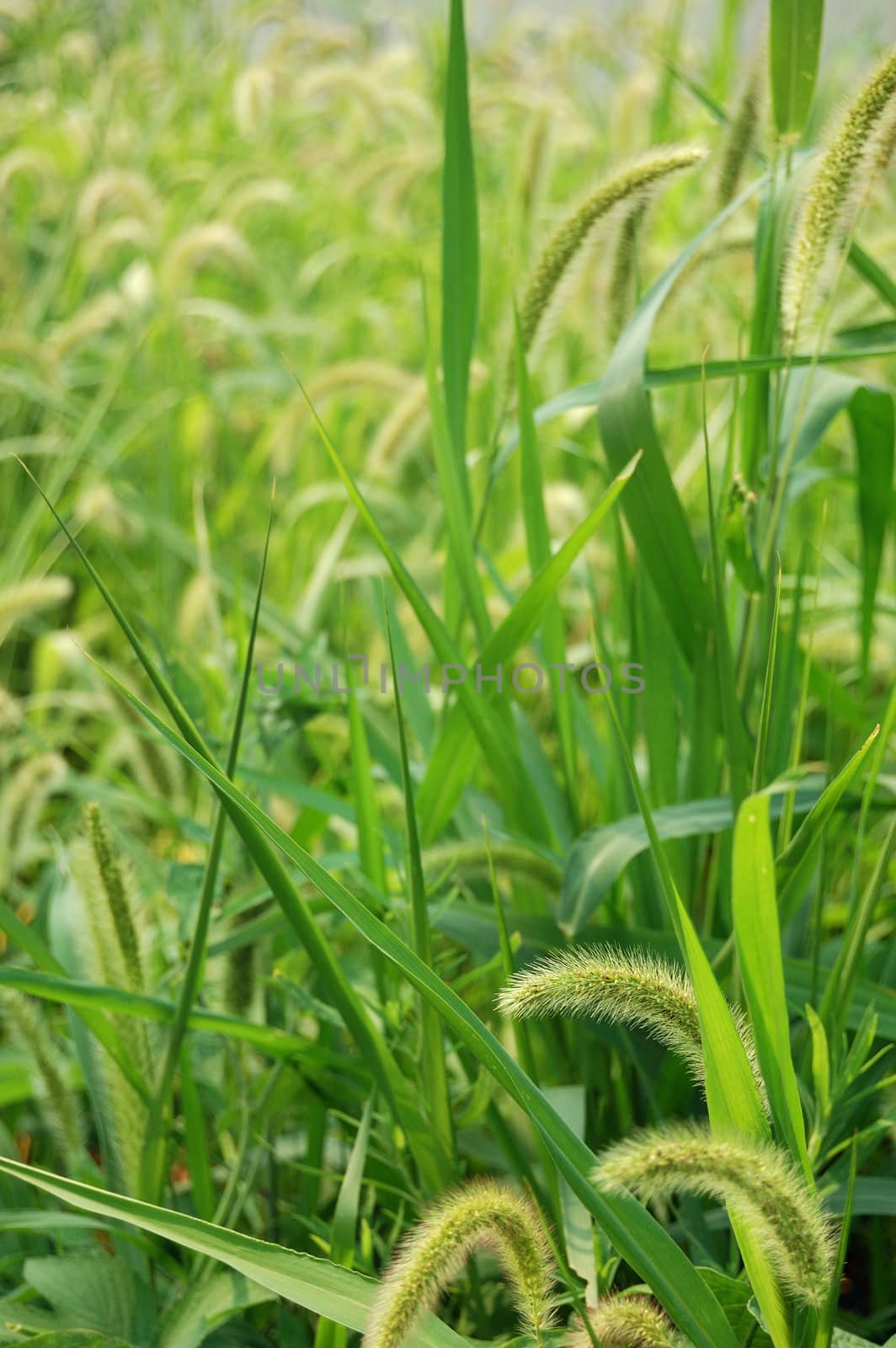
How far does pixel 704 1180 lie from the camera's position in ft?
1.50

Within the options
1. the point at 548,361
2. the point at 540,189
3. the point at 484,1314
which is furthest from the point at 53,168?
the point at 484,1314

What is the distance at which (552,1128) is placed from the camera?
1.83ft

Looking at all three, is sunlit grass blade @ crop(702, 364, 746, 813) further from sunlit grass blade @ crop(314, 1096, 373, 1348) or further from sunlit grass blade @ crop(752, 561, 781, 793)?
sunlit grass blade @ crop(314, 1096, 373, 1348)

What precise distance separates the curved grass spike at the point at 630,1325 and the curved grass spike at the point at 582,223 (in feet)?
2.17

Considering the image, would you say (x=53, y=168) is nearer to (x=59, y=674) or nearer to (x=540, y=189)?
(x=59, y=674)

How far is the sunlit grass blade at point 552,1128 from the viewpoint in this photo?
541 millimetres

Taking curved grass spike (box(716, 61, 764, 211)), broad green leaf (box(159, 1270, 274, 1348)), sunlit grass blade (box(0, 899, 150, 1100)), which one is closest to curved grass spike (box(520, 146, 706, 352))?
curved grass spike (box(716, 61, 764, 211))

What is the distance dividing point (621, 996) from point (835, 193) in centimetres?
50

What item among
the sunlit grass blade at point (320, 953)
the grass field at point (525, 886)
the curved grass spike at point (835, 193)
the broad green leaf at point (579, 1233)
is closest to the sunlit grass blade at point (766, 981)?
the grass field at point (525, 886)

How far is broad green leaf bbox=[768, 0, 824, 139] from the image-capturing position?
76 centimetres

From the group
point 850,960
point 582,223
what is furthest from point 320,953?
point 582,223

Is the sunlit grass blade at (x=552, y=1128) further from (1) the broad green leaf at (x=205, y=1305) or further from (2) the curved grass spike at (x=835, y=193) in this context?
(2) the curved grass spike at (x=835, y=193)

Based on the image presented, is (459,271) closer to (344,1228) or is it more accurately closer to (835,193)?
(835,193)

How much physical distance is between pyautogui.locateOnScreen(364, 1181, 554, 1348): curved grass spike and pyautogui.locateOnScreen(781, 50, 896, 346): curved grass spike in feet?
1.74
